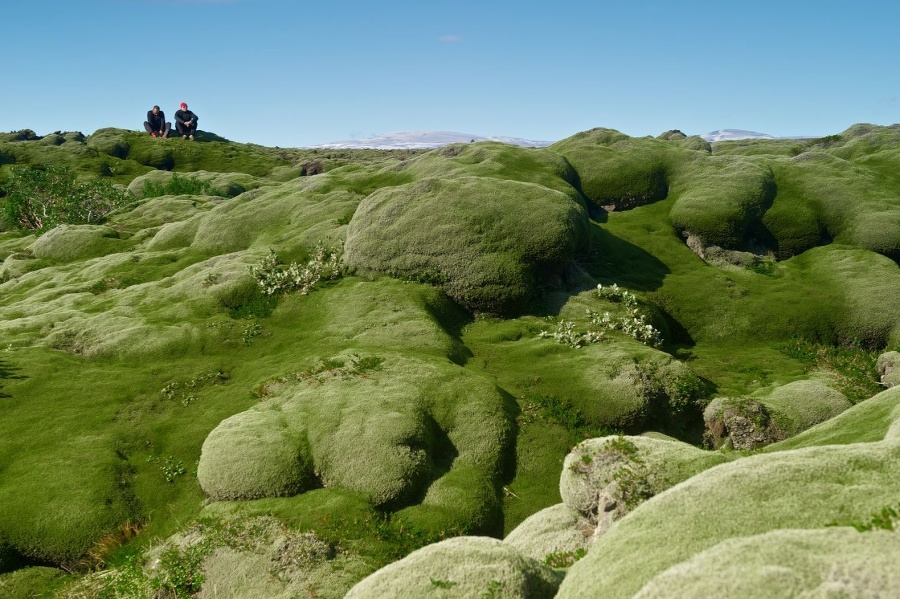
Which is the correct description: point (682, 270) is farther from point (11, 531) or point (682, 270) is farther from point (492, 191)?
point (11, 531)

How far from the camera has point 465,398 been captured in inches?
952

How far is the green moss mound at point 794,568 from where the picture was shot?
6559 millimetres

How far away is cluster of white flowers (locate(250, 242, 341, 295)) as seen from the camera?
35.3 metres

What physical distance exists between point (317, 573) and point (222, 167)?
19735 centimetres

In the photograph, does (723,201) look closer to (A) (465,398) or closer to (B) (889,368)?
(B) (889,368)

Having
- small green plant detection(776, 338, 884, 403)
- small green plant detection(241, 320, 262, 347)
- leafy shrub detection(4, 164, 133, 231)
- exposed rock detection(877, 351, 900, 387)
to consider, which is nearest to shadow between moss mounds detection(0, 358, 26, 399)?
small green plant detection(241, 320, 262, 347)

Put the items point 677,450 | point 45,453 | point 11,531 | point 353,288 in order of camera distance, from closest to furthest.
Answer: point 677,450 → point 11,531 → point 45,453 → point 353,288

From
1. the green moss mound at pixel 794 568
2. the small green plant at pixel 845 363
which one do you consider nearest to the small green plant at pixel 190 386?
the green moss mound at pixel 794 568

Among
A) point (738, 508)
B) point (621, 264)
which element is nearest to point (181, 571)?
point (738, 508)

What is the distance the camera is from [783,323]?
37.3 metres

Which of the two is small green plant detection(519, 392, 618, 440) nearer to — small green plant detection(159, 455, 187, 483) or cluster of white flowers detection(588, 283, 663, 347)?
cluster of white flowers detection(588, 283, 663, 347)

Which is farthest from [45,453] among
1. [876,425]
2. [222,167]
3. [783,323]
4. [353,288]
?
[222,167]

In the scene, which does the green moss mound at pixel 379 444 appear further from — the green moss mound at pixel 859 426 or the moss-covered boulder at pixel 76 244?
the moss-covered boulder at pixel 76 244

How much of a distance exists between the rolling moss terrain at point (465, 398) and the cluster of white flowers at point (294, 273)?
0.19 meters
